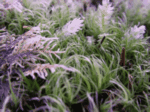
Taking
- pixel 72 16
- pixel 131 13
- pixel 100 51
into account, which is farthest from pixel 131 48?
pixel 131 13

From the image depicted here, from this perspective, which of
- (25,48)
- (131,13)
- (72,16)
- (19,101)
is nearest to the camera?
(19,101)

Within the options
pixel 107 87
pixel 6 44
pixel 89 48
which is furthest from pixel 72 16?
pixel 107 87

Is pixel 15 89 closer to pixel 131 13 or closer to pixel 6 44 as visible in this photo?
pixel 6 44

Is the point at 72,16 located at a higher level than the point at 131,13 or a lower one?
higher

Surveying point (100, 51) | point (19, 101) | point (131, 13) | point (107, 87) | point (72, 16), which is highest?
point (72, 16)

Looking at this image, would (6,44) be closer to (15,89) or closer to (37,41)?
(37,41)

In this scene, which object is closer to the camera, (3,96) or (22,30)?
(3,96)

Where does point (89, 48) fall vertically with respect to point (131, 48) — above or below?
above

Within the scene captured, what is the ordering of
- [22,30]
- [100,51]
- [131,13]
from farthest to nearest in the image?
[131,13]
[22,30]
[100,51]

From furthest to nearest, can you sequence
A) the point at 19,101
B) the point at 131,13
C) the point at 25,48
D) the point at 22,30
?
1. the point at 131,13
2. the point at 22,30
3. the point at 25,48
4. the point at 19,101
